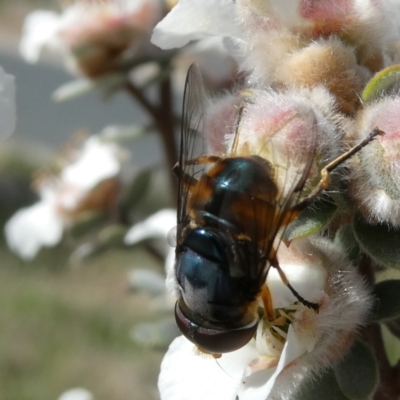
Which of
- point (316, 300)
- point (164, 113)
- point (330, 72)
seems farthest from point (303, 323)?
point (164, 113)

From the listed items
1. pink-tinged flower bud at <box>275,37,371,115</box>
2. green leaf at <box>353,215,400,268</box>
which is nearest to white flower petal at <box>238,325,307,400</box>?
green leaf at <box>353,215,400,268</box>

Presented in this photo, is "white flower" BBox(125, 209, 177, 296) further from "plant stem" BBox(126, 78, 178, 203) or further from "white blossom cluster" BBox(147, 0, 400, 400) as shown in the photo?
"white blossom cluster" BBox(147, 0, 400, 400)

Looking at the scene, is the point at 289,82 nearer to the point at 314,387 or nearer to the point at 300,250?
the point at 300,250

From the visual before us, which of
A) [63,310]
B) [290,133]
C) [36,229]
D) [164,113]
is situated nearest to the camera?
[290,133]

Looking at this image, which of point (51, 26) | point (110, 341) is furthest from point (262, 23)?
point (110, 341)

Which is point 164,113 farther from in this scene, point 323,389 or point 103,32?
point 323,389

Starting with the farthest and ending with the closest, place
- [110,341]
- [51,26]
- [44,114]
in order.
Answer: [44,114]
[110,341]
[51,26]

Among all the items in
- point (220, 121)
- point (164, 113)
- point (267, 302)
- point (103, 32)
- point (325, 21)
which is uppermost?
point (325, 21)
